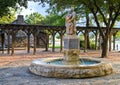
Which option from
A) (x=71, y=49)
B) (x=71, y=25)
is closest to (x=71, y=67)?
(x=71, y=49)

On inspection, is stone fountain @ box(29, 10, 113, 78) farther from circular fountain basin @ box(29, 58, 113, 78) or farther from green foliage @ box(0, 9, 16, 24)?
green foliage @ box(0, 9, 16, 24)

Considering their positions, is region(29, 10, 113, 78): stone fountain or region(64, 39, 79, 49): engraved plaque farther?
region(64, 39, 79, 49): engraved plaque

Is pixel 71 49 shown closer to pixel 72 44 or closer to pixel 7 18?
pixel 72 44

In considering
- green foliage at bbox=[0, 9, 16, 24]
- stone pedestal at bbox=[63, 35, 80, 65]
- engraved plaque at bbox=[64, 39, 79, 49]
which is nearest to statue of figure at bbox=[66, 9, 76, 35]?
stone pedestal at bbox=[63, 35, 80, 65]

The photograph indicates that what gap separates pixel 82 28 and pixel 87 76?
18353 millimetres

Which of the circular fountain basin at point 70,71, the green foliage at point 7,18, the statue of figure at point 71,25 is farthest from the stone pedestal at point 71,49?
the green foliage at point 7,18

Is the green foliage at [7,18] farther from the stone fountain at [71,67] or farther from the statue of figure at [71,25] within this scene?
the stone fountain at [71,67]

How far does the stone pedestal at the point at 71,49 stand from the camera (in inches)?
505

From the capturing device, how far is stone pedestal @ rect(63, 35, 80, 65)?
12.8 meters

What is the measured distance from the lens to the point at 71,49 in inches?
507

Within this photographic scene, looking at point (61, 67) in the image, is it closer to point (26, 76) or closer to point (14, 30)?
point (26, 76)

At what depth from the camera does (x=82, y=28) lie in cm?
2923

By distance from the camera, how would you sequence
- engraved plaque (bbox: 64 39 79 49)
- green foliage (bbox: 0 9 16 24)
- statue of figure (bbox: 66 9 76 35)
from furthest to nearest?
green foliage (bbox: 0 9 16 24) → statue of figure (bbox: 66 9 76 35) → engraved plaque (bbox: 64 39 79 49)

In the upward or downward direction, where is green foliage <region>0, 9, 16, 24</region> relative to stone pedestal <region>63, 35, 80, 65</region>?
upward
